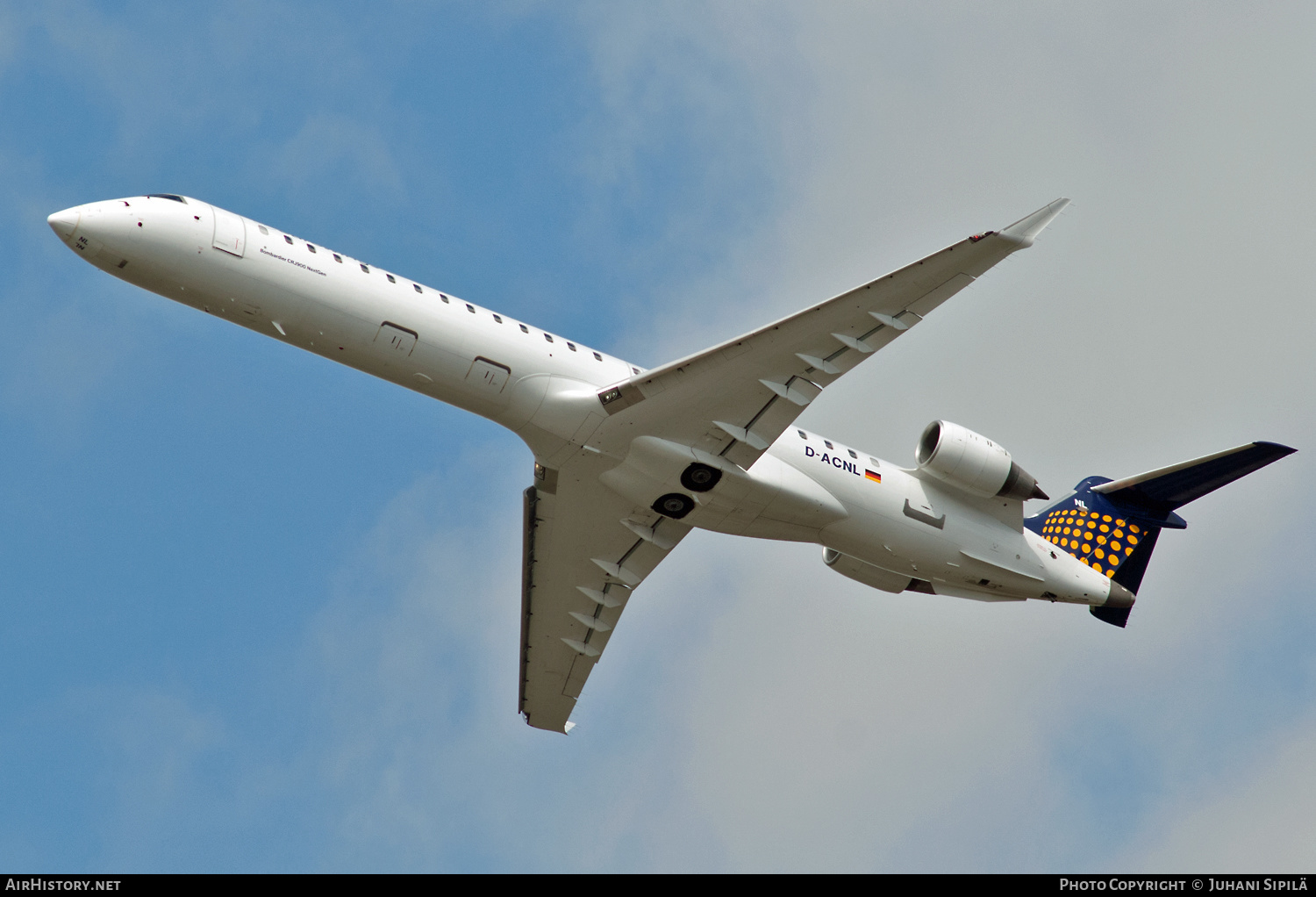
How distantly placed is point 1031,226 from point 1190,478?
10.7 meters

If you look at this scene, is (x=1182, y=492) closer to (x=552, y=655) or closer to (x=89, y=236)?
(x=552, y=655)

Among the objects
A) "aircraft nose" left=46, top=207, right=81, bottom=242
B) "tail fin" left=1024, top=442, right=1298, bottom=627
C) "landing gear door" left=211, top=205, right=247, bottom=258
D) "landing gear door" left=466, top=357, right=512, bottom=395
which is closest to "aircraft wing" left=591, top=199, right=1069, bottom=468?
"landing gear door" left=466, top=357, right=512, bottom=395

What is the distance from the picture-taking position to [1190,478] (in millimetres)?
30047

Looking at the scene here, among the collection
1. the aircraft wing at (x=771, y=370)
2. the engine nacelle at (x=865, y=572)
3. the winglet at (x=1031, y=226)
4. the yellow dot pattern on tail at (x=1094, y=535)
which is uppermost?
the winglet at (x=1031, y=226)

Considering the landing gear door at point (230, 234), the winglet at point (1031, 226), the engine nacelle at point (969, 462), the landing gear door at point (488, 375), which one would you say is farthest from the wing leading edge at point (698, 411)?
the landing gear door at point (230, 234)

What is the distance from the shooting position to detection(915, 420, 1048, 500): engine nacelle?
28047 millimetres

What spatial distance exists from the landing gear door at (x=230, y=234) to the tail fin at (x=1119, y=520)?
726 inches

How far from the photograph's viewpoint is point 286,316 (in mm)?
23484

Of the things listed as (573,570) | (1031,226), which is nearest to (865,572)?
(573,570)

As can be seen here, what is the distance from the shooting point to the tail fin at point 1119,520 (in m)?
30.7

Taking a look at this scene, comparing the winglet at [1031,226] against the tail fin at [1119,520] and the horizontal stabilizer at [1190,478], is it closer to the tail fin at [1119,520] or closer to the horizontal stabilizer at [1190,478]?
the horizontal stabilizer at [1190,478]

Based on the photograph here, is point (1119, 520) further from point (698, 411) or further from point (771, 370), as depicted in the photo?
point (698, 411)

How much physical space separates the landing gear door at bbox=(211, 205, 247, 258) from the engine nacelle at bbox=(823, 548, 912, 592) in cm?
1365
